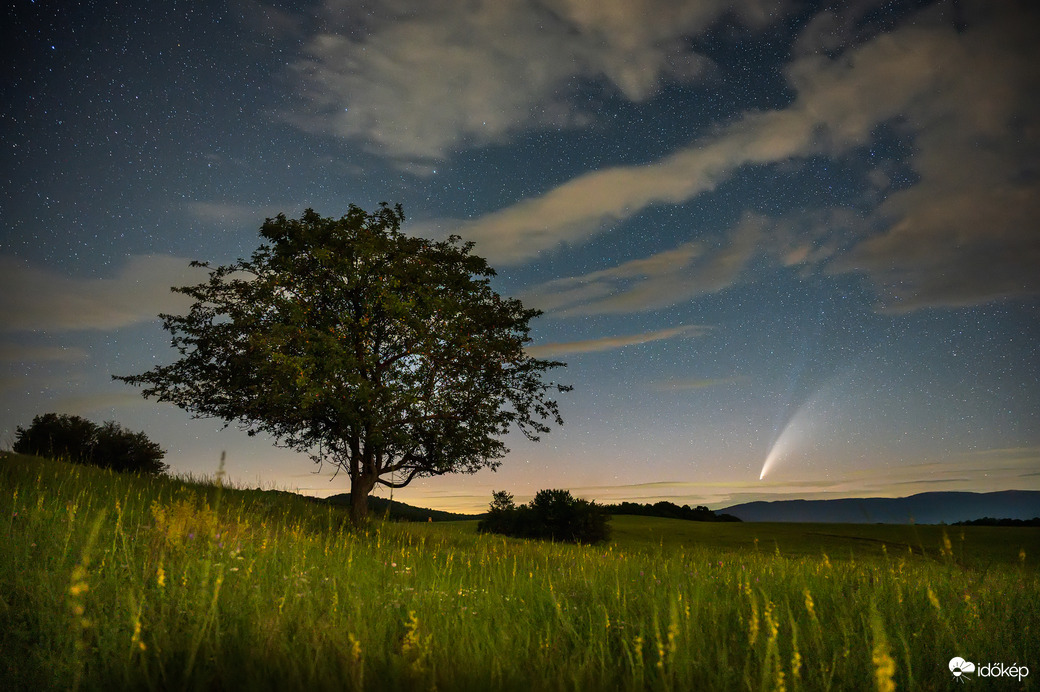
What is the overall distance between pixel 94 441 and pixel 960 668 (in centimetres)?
4607

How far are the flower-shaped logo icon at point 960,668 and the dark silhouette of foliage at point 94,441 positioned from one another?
42.4m

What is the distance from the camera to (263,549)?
323 inches

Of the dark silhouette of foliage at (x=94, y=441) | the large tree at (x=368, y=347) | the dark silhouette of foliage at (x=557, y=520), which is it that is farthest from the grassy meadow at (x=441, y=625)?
the dark silhouette of foliage at (x=94, y=441)

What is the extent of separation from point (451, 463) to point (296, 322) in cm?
756

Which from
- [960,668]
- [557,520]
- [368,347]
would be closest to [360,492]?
[368,347]

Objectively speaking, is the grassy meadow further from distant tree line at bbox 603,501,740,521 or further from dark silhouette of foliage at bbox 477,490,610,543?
distant tree line at bbox 603,501,740,521

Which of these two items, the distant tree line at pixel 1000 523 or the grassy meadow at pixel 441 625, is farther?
the distant tree line at pixel 1000 523

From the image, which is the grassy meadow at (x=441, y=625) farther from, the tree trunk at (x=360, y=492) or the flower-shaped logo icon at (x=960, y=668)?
the tree trunk at (x=360, y=492)

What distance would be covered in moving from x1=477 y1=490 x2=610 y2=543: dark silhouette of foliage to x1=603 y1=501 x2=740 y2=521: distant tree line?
2661cm

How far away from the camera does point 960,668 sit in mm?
4176

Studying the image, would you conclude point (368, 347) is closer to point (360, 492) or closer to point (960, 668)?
point (360, 492)

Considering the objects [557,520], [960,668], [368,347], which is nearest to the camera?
[960,668]

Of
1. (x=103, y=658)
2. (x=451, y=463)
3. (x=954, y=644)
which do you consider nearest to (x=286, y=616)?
(x=103, y=658)

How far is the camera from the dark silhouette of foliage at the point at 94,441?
38062mm
